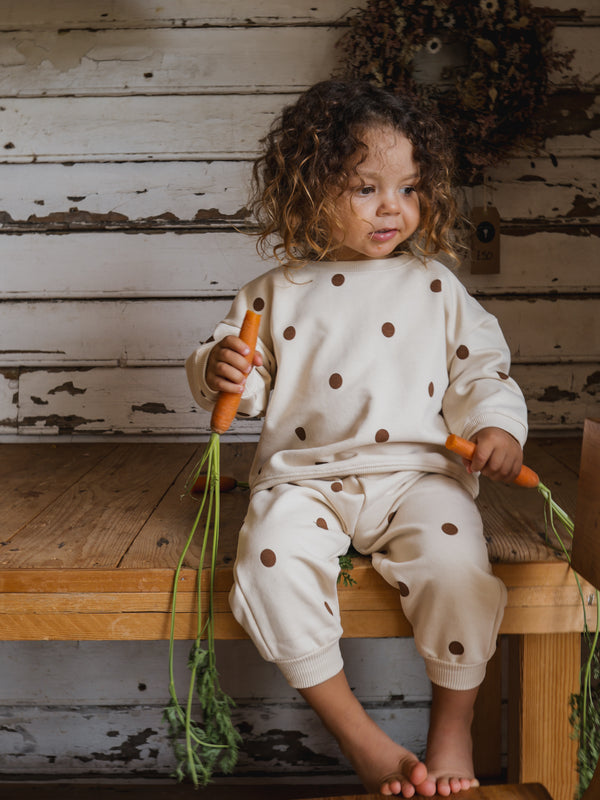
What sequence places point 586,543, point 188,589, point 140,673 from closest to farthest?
point 586,543
point 188,589
point 140,673

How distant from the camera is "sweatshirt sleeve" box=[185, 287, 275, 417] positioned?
3.74ft

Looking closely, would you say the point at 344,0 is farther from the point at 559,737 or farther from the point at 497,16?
the point at 559,737

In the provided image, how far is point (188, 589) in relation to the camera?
101 centimetres

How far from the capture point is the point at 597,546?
0.78 metres

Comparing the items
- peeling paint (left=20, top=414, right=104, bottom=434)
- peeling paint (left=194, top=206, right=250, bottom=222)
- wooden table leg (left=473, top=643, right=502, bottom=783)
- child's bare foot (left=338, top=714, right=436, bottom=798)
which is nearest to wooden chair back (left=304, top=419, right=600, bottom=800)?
child's bare foot (left=338, top=714, right=436, bottom=798)

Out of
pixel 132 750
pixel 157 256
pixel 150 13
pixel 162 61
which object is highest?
pixel 150 13

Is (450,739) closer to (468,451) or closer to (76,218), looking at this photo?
(468,451)

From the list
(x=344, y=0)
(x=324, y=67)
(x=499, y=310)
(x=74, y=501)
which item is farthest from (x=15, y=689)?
(x=344, y=0)

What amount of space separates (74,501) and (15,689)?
31.4 inches

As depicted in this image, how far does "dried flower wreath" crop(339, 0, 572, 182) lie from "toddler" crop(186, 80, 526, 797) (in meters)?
0.46

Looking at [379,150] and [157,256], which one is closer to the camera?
[379,150]

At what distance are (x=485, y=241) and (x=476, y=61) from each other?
39 cm

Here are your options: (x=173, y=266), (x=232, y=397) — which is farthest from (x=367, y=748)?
(x=173, y=266)

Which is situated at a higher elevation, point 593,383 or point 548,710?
point 593,383
